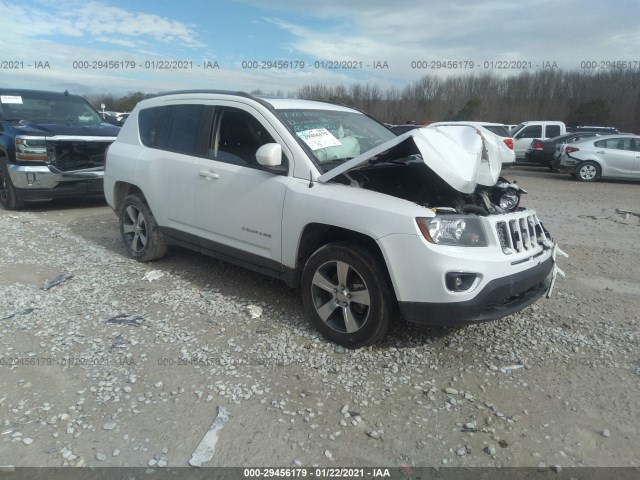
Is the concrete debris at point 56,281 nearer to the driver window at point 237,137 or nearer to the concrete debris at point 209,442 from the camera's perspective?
the driver window at point 237,137

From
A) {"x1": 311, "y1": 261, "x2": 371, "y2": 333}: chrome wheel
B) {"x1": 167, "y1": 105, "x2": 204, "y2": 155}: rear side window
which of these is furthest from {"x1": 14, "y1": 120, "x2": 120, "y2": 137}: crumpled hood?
{"x1": 311, "y1": 261, "x2": 371, "y2": 333}: chrome wheel

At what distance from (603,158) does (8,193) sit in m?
15.5

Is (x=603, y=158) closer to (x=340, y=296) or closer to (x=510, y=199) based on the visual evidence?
(x=510, y=199)

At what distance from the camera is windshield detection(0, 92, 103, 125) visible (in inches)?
350

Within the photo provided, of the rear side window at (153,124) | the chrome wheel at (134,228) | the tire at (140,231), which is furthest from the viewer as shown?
the chrome wheel at (134,228)

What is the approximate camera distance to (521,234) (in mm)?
3559

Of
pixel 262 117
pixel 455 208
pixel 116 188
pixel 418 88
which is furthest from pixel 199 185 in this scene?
pixel 418 88

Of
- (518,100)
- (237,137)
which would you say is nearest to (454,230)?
(237,137)

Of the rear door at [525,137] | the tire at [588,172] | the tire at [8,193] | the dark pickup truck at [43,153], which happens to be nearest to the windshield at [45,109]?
the dark pickup truck at [43,153]

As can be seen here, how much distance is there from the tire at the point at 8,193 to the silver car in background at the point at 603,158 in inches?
580

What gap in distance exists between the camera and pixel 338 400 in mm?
3057

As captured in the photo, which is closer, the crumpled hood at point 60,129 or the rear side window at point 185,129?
the rear side window at point 185,129

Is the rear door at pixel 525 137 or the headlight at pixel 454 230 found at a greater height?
the rear door at pixel 525 137

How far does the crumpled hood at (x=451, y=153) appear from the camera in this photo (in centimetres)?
336
